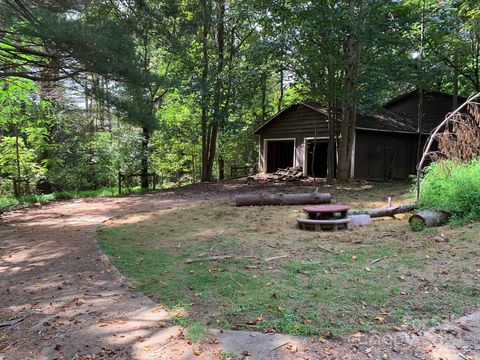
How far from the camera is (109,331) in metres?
2.95

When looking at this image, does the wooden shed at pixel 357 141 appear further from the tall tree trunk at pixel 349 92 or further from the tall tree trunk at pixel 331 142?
the tall tree trunk at pixel 349 92

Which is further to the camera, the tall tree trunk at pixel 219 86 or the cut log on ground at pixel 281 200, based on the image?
the tall tree trunk at pixel 219 86

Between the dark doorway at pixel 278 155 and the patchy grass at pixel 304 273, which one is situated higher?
the dark doorway at pixel 278 155

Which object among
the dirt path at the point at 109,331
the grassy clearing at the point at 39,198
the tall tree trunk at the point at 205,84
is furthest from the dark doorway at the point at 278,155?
the dirt path at the point at 109,331

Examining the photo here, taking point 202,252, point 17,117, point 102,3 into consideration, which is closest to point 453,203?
point 202,252

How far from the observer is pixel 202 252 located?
16.9 feet

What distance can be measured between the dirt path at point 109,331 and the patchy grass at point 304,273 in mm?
179

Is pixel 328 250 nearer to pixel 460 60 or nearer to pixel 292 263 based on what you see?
pixel 292 263

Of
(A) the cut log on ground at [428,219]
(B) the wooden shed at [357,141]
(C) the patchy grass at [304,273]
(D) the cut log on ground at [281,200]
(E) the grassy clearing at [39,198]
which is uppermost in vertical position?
(B) the wooden shed at [357,141]

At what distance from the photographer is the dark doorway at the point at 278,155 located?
19.2 meters

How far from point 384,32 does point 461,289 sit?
11790 millimetres

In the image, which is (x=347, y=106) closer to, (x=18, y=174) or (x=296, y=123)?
(x=296, y=123)

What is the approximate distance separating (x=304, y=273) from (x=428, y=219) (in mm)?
2984

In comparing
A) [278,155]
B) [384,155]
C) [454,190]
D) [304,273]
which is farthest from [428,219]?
[278,155]
